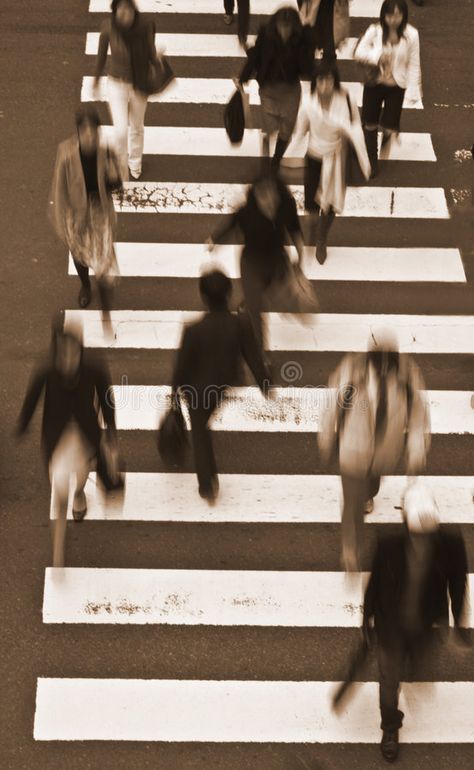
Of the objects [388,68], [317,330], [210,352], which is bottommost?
[317,330]

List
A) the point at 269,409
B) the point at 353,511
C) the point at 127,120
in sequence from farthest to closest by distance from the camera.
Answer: the point at 127,120 < the point at 269,409 < the point at 353,511

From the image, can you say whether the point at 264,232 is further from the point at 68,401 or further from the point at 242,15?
the point at 242,15

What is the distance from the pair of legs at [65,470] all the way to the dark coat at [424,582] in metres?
2.32

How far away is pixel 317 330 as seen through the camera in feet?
36.1

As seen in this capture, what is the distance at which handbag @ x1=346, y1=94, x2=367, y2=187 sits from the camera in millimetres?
11096

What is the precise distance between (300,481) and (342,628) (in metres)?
1.43

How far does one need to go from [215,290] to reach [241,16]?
641cm

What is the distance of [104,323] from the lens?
35.7ft

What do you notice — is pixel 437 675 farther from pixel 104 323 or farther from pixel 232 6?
pixel 232 6

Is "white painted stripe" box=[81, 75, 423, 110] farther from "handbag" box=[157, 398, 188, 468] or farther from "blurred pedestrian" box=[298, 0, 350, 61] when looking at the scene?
"handbag" box=[157, 398, 188, 468]

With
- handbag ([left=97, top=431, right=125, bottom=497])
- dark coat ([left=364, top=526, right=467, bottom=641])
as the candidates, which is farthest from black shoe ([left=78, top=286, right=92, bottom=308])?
dark coat ([left=364, top=526, right=467, bottom=641])

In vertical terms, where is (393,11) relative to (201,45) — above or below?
above

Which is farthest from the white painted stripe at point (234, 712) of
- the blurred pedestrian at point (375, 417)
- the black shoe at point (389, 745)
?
the blurred pedestrian at point (375, 417)

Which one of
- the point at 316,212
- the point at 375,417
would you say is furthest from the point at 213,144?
the point at 375,417
